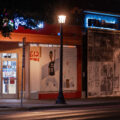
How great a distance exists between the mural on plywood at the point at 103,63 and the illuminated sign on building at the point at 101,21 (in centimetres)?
47

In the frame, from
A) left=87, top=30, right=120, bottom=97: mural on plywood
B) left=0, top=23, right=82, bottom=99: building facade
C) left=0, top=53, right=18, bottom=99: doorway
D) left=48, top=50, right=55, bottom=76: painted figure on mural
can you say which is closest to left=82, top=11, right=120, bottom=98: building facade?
left=87, top=30, right=120, bottom=97: mural on plywood

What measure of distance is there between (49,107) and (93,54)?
7.91 m

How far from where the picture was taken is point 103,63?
82.5ft

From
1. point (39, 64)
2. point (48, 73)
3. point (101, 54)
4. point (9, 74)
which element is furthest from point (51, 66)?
point (101, 54)

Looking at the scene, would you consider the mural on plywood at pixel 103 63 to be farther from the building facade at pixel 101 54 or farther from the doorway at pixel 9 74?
the doorway at pixel 9 74

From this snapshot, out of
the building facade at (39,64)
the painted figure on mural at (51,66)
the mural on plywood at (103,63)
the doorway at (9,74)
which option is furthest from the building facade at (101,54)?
the doorway at (9,74)

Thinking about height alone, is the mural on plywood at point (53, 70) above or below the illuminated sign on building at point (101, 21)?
below

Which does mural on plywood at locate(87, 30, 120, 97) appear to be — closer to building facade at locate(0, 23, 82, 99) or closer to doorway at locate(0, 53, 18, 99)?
building facade at locate(0, 23, 82, 99)

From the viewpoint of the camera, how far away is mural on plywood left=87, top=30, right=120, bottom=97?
80.4 ft

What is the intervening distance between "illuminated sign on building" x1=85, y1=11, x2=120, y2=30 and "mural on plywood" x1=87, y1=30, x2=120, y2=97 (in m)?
0.47

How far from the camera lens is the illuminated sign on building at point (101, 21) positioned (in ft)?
81.1

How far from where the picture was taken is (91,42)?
24703mm

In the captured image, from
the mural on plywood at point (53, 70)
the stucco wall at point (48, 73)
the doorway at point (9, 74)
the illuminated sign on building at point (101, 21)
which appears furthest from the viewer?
the illuminated sign on building at point (101, 21)

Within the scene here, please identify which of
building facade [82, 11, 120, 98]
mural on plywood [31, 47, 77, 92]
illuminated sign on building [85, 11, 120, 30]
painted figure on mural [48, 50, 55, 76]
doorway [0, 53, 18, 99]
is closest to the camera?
doorway [0, 53, 18, 99]
